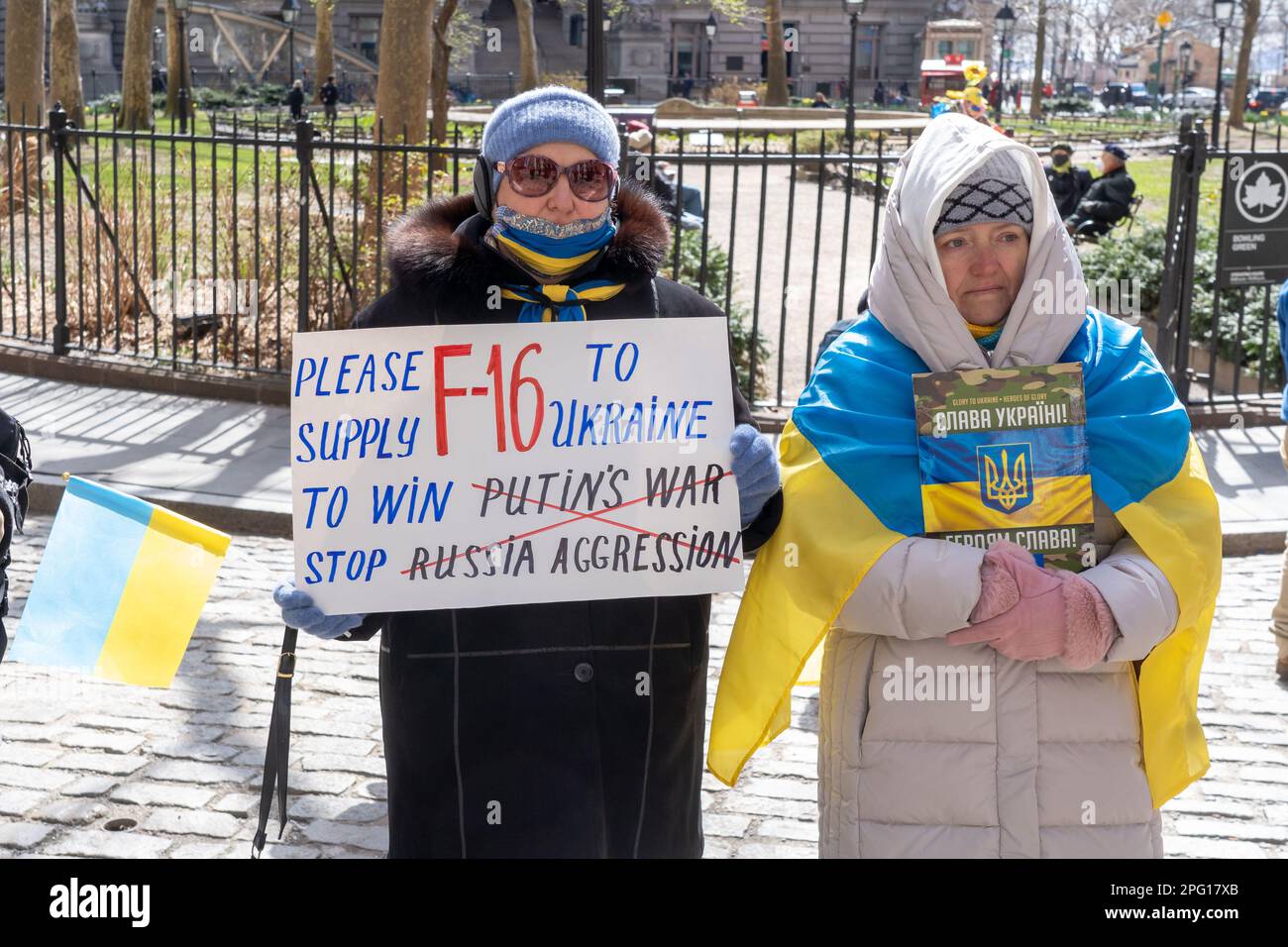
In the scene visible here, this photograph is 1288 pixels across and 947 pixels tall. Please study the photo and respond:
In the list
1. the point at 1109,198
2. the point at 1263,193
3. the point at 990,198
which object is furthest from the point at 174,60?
the point at 990,198

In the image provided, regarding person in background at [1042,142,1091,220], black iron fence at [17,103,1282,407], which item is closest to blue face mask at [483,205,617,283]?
black iron fence at [17,103,1282,407]

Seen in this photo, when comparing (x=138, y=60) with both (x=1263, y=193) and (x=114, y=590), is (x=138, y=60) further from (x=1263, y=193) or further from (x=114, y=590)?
(x=114, y=590)

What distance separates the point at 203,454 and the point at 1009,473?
7.08 metres

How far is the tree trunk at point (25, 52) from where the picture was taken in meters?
19.5

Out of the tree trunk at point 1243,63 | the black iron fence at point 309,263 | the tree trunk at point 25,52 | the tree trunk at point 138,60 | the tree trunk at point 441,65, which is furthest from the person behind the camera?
the tree trunk at point 1243,63

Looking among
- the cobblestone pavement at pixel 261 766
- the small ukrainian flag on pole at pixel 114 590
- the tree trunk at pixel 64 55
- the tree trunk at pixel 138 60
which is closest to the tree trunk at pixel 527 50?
the tree trunk at pixel 138 60

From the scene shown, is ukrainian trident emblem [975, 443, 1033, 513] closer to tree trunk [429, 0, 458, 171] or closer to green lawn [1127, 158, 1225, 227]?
tree trunk [429, 0, 458, 171]

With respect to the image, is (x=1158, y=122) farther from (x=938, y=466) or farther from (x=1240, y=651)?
(x=938, y=466)

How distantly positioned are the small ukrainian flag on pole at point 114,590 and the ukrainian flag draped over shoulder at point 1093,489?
1.28 metres

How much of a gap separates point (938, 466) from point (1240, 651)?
401cm

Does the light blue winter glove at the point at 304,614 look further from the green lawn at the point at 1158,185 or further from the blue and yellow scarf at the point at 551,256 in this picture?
the green lawn at the point at 1158,185

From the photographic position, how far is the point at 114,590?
3.14 meters

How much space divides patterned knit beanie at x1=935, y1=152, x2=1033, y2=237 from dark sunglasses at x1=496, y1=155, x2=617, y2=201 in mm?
660
